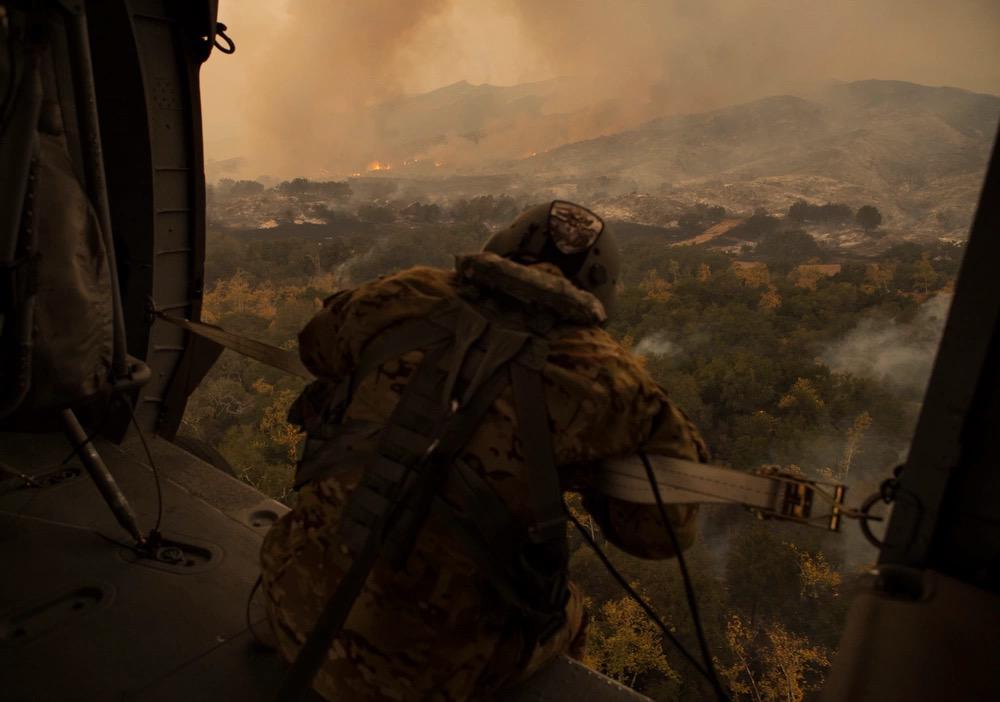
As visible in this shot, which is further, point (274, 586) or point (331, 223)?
point (331, 223)

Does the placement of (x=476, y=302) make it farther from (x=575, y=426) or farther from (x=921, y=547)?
(x=921, y=547)

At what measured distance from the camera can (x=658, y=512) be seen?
175 centimetres

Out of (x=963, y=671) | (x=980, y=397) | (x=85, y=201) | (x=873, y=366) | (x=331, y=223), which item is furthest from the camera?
(x=331, y=223)

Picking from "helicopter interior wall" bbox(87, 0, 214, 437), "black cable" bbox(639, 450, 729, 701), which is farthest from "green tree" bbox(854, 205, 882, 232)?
"black cable" bbox(639, 450, 729, 701)

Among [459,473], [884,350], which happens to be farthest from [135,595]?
[884,350]

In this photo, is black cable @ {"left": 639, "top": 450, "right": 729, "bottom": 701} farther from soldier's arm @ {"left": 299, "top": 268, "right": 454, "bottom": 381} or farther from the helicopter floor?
soldier's arm @ {"left": 299, "top": 268, "right": 454, "bottom": 381}

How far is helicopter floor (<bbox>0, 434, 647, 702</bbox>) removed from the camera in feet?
6.81

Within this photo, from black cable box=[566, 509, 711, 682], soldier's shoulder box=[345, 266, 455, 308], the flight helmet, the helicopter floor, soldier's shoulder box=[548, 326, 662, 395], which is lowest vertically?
the helicopter floor

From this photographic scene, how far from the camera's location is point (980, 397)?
→ 101 centimetres

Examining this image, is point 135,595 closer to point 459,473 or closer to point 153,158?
point 459,473

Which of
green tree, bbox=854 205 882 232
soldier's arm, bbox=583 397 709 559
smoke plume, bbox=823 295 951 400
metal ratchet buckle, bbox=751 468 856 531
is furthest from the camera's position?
green tree, bbox=854 205 882 232

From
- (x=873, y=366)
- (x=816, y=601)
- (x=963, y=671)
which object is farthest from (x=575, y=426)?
(x=873, y=366)

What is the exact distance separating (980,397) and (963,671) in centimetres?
42

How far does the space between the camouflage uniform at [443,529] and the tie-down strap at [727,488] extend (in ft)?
0.20
